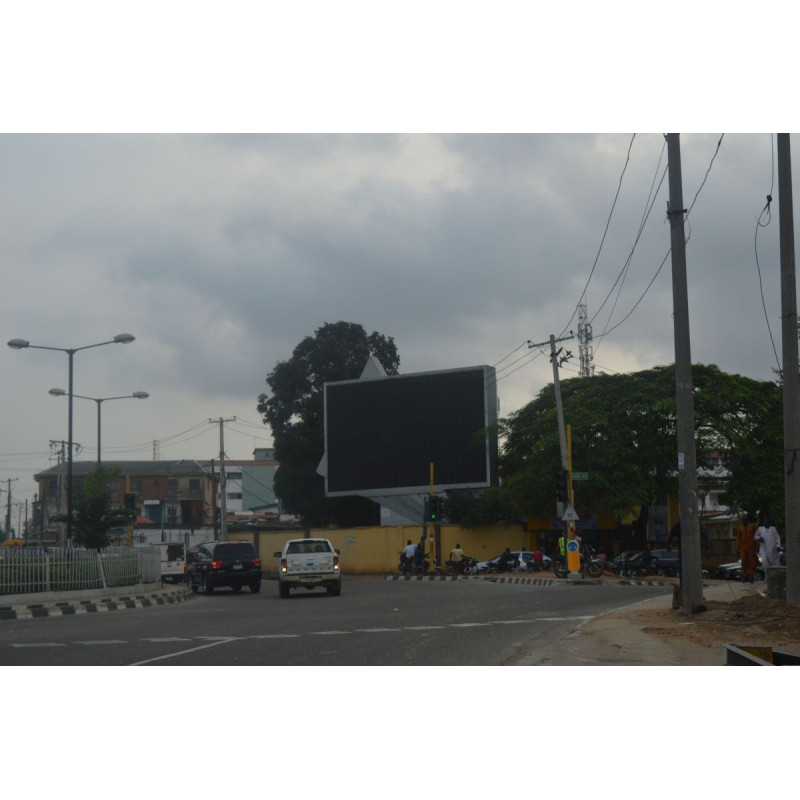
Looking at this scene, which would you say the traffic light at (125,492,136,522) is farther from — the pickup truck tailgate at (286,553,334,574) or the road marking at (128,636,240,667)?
the road marking at (128,636,240,667)

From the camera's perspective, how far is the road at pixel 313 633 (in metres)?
11.2

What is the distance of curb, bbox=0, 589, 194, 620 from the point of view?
2022 cm

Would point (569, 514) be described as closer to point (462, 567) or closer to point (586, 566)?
point (586, 566)

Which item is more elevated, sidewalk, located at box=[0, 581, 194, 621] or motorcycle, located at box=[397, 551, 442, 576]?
sidewalk, located at box=[0, 581, 194, 621]

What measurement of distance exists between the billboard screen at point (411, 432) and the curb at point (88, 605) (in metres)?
26.7

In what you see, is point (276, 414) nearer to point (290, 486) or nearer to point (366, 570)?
point (290, 486)

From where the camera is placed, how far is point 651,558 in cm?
3969

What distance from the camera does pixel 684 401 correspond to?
15711 millimetres

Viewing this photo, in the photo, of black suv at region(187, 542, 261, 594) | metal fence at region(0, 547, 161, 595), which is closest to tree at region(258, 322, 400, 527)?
black suv at region(187, 542, 261, 594)

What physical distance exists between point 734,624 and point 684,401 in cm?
355

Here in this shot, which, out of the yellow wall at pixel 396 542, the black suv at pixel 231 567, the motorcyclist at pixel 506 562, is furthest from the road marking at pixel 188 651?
the yellow wall at pixel 396 542

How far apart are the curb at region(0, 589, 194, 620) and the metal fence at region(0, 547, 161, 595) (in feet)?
1.67

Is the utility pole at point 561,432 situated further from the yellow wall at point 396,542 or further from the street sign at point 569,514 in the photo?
the yellow wall at point 396,542

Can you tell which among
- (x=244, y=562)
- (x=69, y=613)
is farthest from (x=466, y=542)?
(x=69, y=613)
